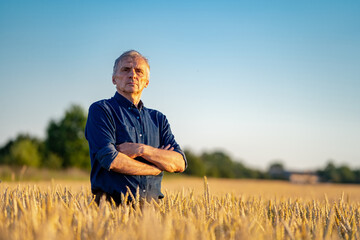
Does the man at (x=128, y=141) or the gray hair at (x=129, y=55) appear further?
the gray hair at (x=129, y=55)

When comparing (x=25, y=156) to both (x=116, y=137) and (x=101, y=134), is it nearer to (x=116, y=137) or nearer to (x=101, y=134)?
(x=116, y=137)

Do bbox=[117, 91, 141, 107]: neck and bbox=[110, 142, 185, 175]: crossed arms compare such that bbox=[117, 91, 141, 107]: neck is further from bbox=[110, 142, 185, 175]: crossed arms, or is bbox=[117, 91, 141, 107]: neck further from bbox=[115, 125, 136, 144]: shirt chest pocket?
bbox=[110, 142, 185, 175]: crossed arms

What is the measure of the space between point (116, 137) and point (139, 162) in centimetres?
38

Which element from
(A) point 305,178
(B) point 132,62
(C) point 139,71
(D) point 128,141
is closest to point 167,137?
(D) point 128,141

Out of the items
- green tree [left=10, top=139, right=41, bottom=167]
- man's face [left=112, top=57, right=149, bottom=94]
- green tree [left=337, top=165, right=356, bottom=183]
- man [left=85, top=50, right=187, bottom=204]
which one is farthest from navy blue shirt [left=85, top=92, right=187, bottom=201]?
green tree [left=337, top=165, right=356, bottom=183]

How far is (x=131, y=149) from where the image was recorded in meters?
3.31

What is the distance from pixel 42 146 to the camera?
4016 cm

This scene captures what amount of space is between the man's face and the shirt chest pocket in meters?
0.38

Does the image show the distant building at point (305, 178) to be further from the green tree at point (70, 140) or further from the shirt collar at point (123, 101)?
the shirt collar at point (123, 101)

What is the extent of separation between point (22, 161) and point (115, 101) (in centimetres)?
3491

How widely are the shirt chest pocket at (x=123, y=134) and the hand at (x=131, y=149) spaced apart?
10 cm

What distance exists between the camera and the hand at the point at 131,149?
3297mm

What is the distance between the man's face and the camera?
3.55 meters

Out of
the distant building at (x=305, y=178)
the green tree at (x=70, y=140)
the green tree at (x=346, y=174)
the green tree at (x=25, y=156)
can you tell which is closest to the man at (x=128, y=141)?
the green tree at (x=70, y=140)
